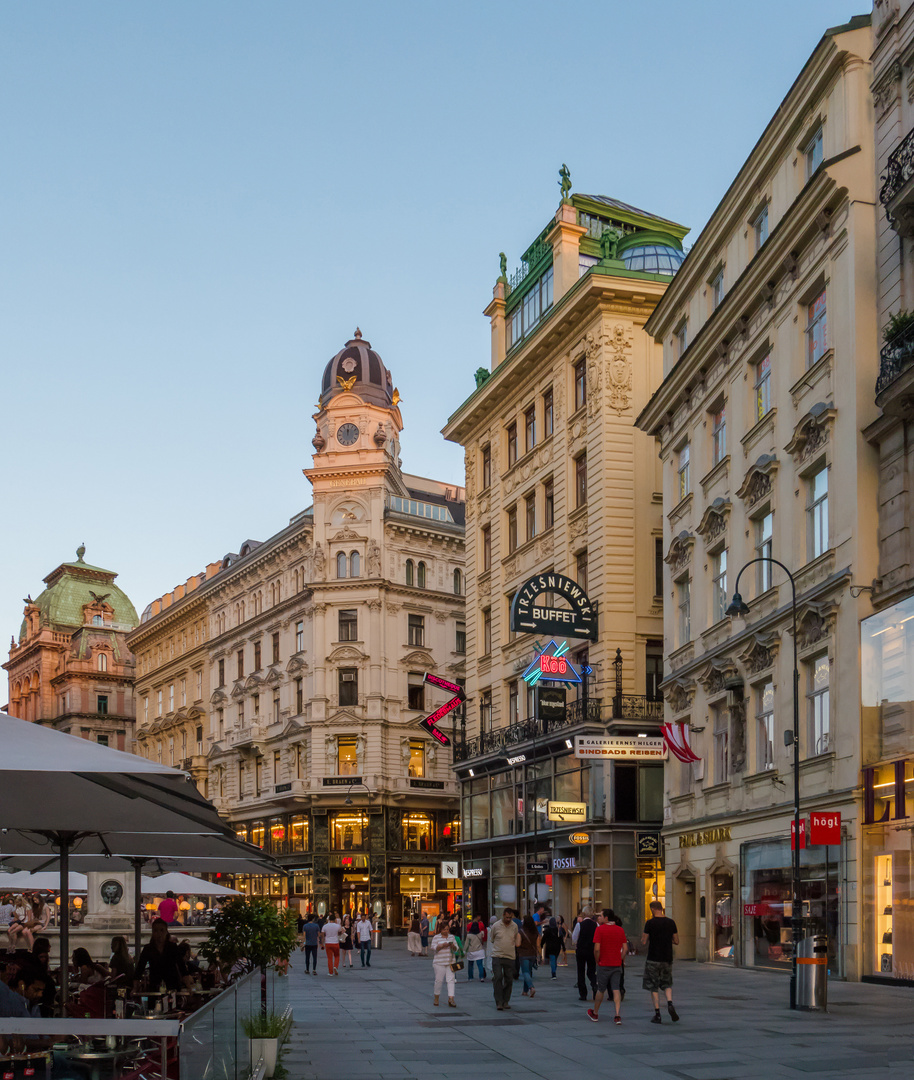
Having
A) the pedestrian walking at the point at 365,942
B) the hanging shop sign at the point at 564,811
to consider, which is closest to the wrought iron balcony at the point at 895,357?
the hanging shop sign at the point at 564,811

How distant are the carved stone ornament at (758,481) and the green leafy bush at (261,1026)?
19.0 m

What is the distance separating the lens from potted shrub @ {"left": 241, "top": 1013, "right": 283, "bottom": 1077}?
41.6 ft

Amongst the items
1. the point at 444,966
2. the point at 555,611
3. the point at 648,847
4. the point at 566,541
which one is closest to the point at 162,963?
the point at 444,966

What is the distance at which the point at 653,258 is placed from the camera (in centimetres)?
4806

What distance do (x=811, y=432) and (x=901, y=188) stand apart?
5634 mm

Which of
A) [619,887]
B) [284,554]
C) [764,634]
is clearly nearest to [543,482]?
[619,887]

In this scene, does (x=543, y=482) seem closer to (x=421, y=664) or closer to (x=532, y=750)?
(x=532, y=750)

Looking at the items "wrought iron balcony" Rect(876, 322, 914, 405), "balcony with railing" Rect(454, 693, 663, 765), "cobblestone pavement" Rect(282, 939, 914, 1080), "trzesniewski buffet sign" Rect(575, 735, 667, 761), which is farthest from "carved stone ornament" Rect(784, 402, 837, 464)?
"balcony with railing" Rect(454, 693, 663, 765)

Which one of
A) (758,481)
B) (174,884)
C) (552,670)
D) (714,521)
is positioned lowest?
(174,884)

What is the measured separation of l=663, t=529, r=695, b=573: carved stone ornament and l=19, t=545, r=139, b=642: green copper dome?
309 ft

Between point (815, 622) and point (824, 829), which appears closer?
point (824, 829)

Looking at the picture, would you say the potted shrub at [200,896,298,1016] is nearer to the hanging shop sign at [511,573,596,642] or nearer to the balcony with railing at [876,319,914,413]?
the balcony with railing at [876,319,914,413]

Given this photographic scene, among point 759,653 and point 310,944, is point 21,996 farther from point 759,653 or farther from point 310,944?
point 310,944

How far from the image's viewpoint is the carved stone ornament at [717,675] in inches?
1300
